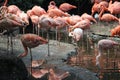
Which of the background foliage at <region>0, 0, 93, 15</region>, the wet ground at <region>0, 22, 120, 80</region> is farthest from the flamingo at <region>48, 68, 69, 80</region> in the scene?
the background foliage at <region>0, 0, 93, 15</region>

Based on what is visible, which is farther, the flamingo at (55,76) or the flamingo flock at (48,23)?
the flamingo flock at (48,23)

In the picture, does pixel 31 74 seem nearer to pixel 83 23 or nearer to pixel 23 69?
pixel 23 69

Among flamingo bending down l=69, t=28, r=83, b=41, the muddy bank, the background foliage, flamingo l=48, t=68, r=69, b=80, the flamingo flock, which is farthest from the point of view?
the background foliage

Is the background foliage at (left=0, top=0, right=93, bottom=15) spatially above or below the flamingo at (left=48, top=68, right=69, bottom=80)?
above

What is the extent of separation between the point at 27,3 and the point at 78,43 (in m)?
4.95

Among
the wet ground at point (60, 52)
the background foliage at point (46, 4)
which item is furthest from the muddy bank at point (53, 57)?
the background foliage at point (46, 4)

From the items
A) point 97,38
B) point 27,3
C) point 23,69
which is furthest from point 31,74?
point 27,3

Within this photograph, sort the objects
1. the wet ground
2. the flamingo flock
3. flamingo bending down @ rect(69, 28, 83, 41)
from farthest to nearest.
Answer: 1. flamingo bending down @ rect(69, 28, 83, 41)
2. the flamingo flock
3. the wet ground

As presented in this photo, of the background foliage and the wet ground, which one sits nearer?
the wet ground

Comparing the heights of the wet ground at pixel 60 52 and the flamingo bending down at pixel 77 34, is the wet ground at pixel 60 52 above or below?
below

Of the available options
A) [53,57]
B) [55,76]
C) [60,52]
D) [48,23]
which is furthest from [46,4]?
[55,76]

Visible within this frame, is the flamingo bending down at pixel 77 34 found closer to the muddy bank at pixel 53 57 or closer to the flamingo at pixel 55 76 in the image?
the muddy bank at pixel 53 57

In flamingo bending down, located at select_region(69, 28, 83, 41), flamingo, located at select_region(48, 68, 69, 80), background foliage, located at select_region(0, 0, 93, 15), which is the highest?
background foliage, located at select_region(0, 0, 93, 15)

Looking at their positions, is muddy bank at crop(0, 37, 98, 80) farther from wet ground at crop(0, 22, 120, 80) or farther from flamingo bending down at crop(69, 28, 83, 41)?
flamingo bending down at crop(69, 28, 83, 41)
